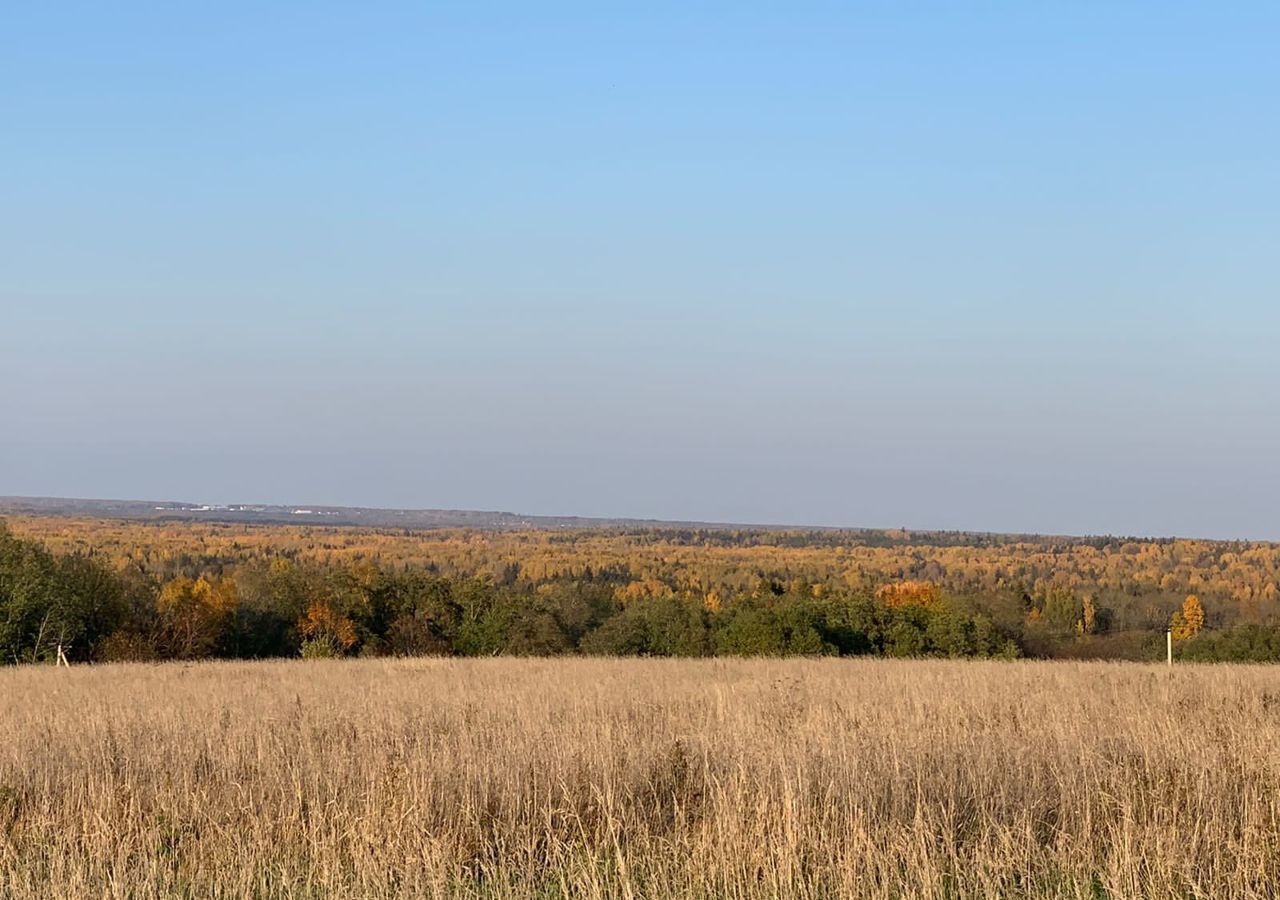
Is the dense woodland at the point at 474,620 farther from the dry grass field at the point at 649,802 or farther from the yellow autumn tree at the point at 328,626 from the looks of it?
the dry grass field at the point at 649,802

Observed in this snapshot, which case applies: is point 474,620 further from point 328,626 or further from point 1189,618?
point 1189,618

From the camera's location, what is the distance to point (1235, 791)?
918 cm

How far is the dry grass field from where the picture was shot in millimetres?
7590

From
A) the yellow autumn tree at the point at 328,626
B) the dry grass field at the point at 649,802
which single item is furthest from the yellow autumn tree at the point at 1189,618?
the dry grass field at the point at 649,802

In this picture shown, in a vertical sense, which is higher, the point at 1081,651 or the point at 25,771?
the point at 25,771

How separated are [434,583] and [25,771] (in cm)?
5011

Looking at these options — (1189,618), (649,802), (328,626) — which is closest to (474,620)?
(328,626)

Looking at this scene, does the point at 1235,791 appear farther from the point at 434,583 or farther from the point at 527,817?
the point at 434,583

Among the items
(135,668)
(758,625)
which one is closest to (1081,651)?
(758,625)

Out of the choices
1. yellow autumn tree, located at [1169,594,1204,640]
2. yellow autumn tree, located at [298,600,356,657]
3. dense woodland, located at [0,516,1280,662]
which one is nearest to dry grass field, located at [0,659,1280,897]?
dense woodland, located at [0,516,1280,662]

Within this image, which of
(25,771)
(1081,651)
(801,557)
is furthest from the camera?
(801,557)

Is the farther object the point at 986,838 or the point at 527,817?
the point at 527,817

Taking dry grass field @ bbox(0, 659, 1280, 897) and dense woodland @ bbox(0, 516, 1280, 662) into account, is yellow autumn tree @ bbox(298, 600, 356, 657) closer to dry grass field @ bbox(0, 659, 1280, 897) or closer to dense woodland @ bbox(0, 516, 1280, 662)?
dense woodland @ bbox(0, 516, 1280, 662)

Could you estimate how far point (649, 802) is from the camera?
973 cm
